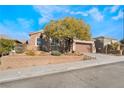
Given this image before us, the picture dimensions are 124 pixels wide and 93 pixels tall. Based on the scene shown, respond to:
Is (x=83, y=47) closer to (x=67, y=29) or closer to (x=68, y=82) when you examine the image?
(x=67, y=29)

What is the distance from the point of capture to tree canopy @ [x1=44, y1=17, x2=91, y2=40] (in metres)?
29.5

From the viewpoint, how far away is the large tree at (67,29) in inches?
1163

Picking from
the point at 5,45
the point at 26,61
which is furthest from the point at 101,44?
the point at 26,61

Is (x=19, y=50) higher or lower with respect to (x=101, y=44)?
lower

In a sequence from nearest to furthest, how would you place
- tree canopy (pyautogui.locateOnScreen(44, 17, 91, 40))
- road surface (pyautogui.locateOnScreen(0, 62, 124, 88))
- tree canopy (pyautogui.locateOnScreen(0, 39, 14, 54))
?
road surface (pyautogui.locateOnScreen(0, 62, 124, 88)) < tree canopy (pyautogui.locateOnScreen(0, 39, 14, 54)) < tree canopy (pyautogui.locateOnScreen(44, 17, 91, 40))

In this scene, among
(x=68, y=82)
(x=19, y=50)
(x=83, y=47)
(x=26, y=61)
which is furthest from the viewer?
(x=83, y=47)

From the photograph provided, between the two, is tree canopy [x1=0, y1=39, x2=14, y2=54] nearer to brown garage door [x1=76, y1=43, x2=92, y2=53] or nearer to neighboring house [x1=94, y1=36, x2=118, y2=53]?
brown garage door [x1=76, y1=43, x2=92, y2=53]

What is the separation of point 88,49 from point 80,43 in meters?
3.34

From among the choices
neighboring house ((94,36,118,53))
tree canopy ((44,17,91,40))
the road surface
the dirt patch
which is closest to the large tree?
tree canopy ((44,17,91,40))

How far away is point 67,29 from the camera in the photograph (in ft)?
99.8

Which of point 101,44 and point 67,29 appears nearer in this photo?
point 67,29
